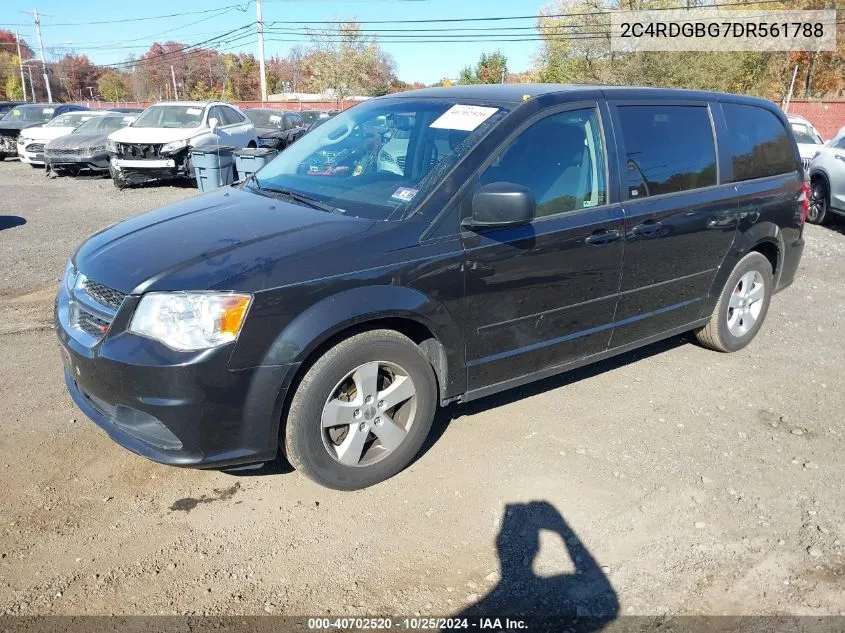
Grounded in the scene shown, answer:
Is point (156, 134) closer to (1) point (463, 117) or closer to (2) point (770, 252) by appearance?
(1) point (463, 117)

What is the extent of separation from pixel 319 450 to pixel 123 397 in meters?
0.87

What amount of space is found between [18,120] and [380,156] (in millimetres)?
20722

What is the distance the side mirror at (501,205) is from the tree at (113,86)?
91.7 m

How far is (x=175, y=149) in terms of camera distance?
13.0 metres

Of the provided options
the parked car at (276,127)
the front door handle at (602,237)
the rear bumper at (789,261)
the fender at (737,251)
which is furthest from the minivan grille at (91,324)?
the parked car at (276,127)

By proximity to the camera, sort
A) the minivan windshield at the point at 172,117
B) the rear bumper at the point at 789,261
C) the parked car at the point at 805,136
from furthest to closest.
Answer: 1. the parked car at the point at 805,136
2. the minivan windshield at the point at 172,117
3. the rear bumper at the point at 789,261

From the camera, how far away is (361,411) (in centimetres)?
318

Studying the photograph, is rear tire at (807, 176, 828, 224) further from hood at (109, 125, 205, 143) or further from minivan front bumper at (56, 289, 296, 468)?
hood at (109, 125, 205, 143)

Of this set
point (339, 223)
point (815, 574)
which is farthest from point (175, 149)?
point (815, 574)

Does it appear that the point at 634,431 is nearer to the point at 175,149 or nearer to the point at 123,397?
the point at 123,397

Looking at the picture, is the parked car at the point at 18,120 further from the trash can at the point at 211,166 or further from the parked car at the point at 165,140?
the trash can at the point at 211,166

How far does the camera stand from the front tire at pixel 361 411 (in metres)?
3.00

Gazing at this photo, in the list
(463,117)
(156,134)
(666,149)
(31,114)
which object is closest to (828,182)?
(666,149)

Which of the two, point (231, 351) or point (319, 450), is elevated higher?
point (231, 351)
